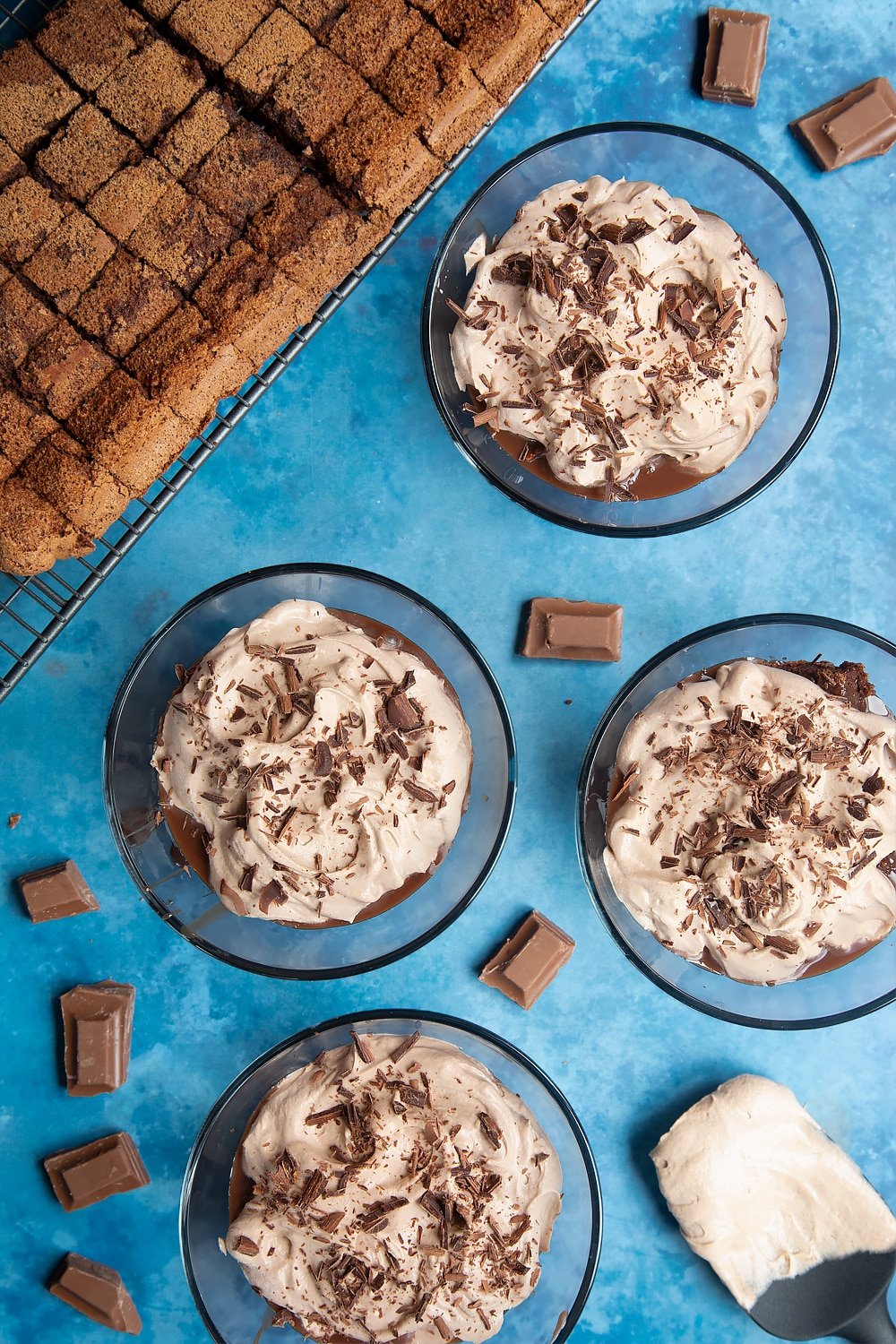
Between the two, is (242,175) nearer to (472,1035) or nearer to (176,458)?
(176,458)

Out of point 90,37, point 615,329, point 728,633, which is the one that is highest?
point 90,37

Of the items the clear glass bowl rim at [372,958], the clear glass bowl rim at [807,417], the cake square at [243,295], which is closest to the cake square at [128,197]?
the cake square at [243,295]

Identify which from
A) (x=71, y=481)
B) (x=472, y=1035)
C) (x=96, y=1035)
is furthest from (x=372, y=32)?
(x=96, y=1035)

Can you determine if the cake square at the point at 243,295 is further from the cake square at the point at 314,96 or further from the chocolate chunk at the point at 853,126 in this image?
the chocolate chunk at the point at 853,126

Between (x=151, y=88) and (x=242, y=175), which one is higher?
(x=151, y=88)

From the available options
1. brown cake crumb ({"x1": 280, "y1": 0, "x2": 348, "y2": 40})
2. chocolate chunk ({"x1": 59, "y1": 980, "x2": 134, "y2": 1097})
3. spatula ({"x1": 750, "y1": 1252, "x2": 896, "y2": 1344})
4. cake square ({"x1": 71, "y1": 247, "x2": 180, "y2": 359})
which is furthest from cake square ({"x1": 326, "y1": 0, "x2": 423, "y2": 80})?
spatula ({"x1": 750, "y1": 1252, "x2": 896, "y2": 1344})

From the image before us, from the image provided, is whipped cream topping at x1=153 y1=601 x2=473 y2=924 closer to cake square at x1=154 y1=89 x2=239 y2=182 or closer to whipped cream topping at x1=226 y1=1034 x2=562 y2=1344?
whipped cream topping at x1=226 y1=1034 x2=562 y2=1344

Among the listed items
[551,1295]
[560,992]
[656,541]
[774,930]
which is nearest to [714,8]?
[656,541]

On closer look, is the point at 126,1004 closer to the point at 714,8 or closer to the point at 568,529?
the point at 568,529
